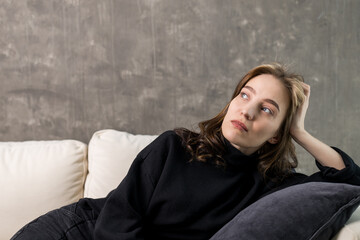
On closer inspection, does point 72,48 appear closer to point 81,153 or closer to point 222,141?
point 81,153

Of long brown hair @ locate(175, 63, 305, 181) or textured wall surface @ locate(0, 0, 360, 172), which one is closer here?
long brown hair @ locate(175, 63, 305, 181)

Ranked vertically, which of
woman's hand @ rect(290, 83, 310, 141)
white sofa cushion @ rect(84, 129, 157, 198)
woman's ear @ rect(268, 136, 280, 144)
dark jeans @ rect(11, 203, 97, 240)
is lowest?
dark jeans @ rect(11, 203, 97, 240)

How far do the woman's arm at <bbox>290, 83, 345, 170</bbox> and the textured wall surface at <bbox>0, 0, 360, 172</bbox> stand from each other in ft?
1.83

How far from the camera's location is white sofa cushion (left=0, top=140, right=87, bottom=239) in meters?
1.52

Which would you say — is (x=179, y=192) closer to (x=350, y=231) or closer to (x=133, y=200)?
(x=133, y=200)

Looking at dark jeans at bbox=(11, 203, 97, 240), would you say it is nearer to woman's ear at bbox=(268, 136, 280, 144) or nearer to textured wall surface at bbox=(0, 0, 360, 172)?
textured wall surface at bbox=(0, 0, 360, 172)

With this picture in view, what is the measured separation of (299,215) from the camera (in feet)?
2.95

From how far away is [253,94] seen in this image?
1.24 meters

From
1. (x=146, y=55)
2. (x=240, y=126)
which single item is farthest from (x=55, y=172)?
(x=240, y=126)

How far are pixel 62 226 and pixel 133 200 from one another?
30 cm

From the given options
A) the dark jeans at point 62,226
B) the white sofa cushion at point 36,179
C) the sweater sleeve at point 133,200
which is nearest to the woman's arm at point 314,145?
the sweater sleeve at point 133,200

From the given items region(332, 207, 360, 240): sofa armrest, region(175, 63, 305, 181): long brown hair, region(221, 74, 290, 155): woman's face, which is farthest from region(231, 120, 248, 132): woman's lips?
region(332, 207, 360, 240): sofa armrest

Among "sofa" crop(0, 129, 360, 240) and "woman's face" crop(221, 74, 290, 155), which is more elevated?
"woman's face" crop(221, 74, 290, 155)

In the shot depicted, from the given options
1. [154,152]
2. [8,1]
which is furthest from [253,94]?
[8,1]
